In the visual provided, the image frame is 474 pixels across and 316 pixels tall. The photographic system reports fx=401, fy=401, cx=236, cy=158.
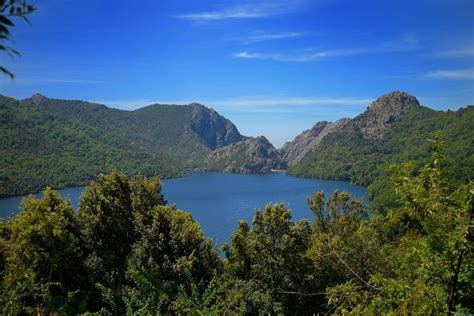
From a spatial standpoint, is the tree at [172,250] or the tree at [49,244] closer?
the tree at [49,244]

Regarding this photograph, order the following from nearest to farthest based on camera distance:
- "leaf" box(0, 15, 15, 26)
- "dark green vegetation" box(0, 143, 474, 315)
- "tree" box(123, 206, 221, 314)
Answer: "leaf" box(0, 15, 15, 26), "dark green vegetation" box(0, 143, 474, 315), "tree" box(123, 206, 221, 314)

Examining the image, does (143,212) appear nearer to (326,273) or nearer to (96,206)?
(96,206)

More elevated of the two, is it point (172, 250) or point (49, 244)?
point (49, 244)

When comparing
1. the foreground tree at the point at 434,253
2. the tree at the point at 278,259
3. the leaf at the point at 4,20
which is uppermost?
the leaf at the point at 4,20

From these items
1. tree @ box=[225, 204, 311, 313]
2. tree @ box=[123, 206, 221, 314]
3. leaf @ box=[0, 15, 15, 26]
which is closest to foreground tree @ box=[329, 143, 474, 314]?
leaf @ box=[0, 15, 15, 26]

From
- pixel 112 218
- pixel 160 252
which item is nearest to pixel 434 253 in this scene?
pixel 160 252

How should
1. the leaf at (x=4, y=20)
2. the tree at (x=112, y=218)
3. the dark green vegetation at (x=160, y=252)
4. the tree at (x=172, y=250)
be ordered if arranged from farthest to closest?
1. the tree at (x=112, y=218)
2. the tree at (x=172, y=250)
3. the dark green vegetation at (x=160, y=252)
4. the leaf at (x=4, y=20)

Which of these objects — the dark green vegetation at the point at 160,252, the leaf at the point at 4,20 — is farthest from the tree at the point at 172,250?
the leaf at the point at 4,20

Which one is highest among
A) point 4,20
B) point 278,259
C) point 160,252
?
point 4,20

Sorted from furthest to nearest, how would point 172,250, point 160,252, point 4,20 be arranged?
1. point 172,250
2. point 160,252
3. point 4,20

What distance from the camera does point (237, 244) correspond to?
2378 centimetres

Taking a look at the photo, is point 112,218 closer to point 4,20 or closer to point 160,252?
point 160,252

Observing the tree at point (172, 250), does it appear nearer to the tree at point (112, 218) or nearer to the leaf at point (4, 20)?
the tree at point (112, 218)

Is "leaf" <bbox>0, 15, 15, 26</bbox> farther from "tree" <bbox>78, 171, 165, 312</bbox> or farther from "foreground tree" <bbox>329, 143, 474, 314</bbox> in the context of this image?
"tree" <bbox>78, 171, 165, 312</bbox>
